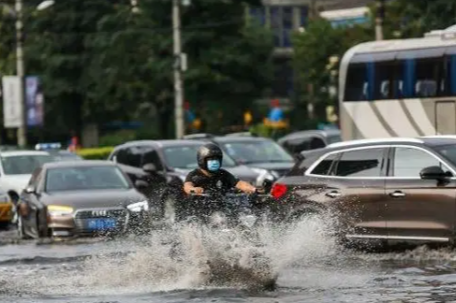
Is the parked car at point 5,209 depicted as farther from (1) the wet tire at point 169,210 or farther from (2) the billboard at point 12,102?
(2) the billboard at point 12,102

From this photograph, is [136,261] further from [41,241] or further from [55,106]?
[55,106]

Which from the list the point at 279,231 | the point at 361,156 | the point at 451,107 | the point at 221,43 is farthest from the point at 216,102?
the point at 279,231

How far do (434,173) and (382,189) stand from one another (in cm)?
94

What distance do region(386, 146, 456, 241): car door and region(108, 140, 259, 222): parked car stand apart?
9611mm

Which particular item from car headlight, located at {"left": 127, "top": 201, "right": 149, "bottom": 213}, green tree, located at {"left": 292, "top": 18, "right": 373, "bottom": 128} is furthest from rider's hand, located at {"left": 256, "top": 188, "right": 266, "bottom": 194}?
green tree, located at {"left": 292, "top": 18, "right": 373, "bottom": 128}

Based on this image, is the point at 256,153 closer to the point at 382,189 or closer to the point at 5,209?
the point at 5,209

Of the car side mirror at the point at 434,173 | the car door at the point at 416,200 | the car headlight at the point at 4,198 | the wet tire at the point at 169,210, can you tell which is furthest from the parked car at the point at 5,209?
the wet tire at the point at 169,210

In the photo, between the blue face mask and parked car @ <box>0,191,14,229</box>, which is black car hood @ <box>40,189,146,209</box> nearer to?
parked car @ <box>0,191,14,229</box>

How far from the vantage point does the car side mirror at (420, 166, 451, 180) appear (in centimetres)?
1716

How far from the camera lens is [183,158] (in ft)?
94.2

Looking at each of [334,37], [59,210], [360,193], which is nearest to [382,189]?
[360,193]

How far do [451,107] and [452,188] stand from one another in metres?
14.1

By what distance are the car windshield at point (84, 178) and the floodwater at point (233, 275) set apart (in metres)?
7.49

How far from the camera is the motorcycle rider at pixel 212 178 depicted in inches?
572
